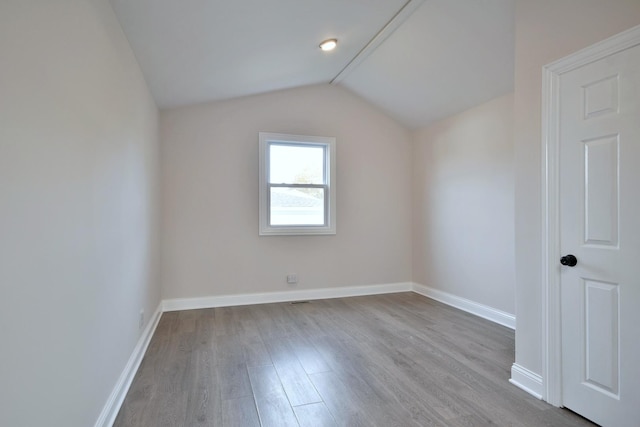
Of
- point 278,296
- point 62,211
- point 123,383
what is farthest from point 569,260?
point 278,296

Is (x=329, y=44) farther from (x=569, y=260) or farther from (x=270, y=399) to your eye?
(x=270, y=399)

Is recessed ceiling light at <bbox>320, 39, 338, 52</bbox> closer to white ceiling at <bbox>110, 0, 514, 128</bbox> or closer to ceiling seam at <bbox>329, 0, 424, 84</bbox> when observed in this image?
white ceiling at <bbox>110, 0, 514, 128</bbox>

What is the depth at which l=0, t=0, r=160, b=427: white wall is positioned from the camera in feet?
3.19

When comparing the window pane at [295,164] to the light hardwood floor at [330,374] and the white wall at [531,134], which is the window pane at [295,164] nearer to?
the light hardwood floor at [330,374]

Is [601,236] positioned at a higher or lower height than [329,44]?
lower

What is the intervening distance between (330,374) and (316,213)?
2.50 m

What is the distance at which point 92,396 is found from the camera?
1.62 m

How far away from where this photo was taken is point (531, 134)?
2.22 meters

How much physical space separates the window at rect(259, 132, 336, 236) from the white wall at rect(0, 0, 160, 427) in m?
2.18

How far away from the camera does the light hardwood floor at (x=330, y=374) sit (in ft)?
6.42

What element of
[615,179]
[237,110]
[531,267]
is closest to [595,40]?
[615,179]

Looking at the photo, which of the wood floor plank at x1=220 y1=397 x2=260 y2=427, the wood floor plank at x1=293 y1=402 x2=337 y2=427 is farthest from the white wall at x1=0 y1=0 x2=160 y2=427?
the wood floor plank at x1=293 y1=402 x2=337 y2=427

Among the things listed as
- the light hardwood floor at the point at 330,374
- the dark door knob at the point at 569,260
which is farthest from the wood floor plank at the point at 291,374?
the dark door knob at the point at 569,260

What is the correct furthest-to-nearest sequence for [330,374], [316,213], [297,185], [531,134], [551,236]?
1. [316,213]
2. [297,185]
3. [330,374]
4. [531,134]
5. [551,236]
